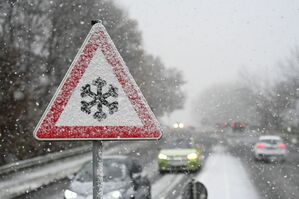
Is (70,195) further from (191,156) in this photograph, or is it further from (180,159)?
(191,156)

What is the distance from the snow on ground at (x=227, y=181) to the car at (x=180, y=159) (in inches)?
24.7

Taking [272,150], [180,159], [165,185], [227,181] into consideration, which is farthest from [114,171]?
[272,150]

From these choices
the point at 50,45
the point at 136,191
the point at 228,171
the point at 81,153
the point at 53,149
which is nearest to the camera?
the point at 136,191

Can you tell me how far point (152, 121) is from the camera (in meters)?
3.54

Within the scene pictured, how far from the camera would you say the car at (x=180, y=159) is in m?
23.3

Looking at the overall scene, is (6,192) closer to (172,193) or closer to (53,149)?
(172,193)

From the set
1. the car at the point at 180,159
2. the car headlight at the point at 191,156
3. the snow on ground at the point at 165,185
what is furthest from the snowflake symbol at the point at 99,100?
the car headlight at the point at 191,156

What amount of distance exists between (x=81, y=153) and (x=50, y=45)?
11590mm

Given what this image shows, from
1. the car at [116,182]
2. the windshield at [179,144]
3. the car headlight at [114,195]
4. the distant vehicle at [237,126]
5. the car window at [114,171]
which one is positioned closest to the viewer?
the car headlight at [114,195]

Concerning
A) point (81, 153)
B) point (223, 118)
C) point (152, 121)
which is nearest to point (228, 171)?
point (81, 153)

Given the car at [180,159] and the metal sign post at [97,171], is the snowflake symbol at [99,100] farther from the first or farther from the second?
the car at [180,159]

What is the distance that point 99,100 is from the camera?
3471mm

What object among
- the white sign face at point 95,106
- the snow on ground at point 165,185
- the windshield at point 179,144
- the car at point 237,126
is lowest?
the white sign face at point 95,106

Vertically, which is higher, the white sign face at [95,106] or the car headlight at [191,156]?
the car headlight at [191,156]
